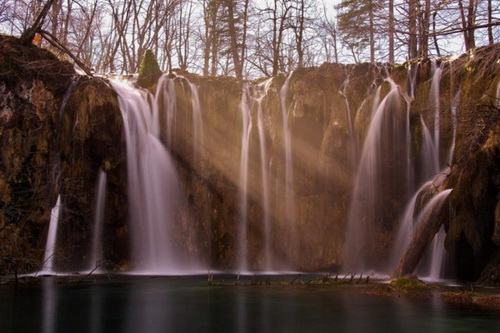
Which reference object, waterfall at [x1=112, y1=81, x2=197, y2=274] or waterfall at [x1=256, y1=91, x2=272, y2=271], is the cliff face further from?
waterfall at [x1=112, y1=81, x2=197, y2=274]

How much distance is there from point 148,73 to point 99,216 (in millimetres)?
5838

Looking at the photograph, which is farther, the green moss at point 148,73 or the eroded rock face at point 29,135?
the green moss at point 148,73

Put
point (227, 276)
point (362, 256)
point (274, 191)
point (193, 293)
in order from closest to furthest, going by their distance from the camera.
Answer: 1. point (193, 293)
2. point (227, 276)
3. point (362, 256)
4. point (274, 191)

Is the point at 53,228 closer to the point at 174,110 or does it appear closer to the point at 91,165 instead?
the point at 91,165

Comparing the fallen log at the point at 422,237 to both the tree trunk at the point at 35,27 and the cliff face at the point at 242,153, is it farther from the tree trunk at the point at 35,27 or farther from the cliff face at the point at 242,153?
the tree trunk at the point at 35,27

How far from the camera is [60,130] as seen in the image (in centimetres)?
1800

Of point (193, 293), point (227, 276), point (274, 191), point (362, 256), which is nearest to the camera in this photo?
point (193, 293)

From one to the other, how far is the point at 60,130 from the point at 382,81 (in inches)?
435

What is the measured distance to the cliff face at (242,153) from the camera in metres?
17.0

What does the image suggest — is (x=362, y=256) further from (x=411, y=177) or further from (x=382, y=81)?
(x=382, y=81)

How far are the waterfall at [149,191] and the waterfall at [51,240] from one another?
7.90ft

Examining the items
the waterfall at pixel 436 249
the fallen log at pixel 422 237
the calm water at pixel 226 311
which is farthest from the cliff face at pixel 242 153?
the calm water at pixel 226 311

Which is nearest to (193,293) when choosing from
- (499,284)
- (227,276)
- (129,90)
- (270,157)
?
(227,276)

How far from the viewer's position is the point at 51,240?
17.0 meters
